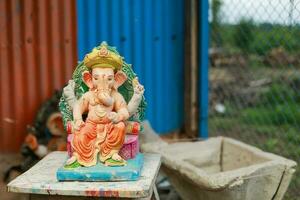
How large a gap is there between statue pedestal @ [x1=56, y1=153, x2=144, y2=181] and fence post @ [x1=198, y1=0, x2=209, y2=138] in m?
2.52

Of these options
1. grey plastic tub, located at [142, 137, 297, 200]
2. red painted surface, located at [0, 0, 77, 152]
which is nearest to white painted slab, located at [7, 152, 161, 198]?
grey plastic tub, located at [142, 137, 297, 200]

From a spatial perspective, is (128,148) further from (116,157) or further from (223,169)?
(223,169)

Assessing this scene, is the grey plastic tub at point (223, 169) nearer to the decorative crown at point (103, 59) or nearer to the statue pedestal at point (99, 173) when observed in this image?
the statue pedestal at point (99, 173)

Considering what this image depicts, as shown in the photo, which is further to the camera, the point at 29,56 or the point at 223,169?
the point at 29,56

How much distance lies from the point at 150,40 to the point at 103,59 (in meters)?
2.18

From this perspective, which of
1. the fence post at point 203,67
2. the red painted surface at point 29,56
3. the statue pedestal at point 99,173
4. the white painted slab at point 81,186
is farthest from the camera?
the fence post at point 203,67

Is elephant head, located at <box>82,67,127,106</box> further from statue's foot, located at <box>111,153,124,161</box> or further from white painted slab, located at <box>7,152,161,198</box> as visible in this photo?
white painted slab, located at <box>7,152,161,198</box>

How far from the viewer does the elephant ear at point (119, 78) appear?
2.70 metres

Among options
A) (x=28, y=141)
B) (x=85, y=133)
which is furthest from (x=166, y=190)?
(x=85, y=133)

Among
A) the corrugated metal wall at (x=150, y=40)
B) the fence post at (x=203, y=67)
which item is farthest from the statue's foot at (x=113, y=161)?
the fence post at (x=203, y=67)

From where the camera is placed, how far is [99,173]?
8.30 ft

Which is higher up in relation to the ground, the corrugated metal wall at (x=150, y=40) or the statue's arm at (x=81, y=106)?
the corrugated metal wall at (x=150, y=40)

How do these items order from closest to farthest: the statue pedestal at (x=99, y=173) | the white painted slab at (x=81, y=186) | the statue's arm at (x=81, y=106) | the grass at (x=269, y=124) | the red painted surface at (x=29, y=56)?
the white painted slab at (x=81, y=186) < the statue pedestal at (x=99, y=173) < the statue's arm at (x=81, y=106) < the red painted surface at (x=29, y=56) < the grass at (x=269, y=124)

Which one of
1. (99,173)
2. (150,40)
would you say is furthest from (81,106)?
(150,40)
